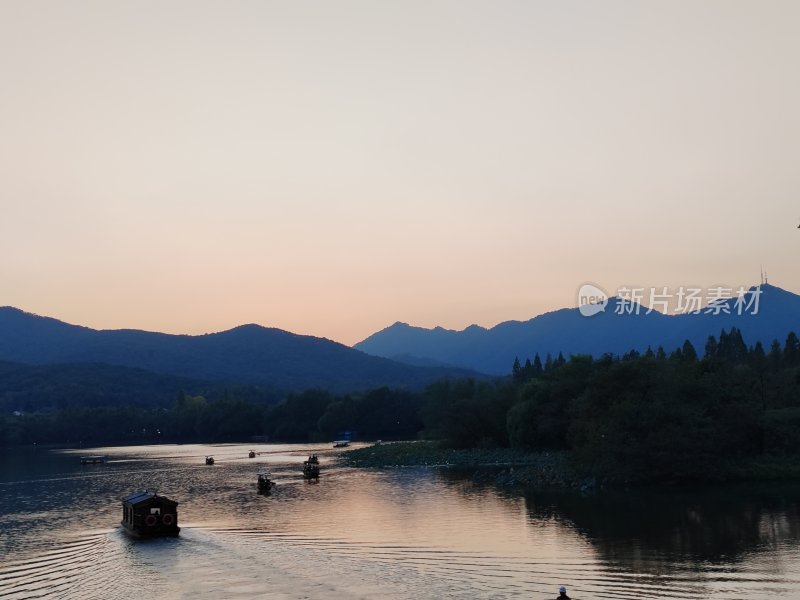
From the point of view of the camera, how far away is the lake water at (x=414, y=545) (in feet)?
113

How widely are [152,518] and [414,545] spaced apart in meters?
18.7

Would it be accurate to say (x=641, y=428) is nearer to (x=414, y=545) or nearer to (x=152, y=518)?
(x=414, y=545)

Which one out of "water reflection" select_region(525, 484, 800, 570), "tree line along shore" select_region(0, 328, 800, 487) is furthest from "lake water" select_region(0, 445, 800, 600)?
"tree line along shore" select_region(0, 328, 800, 487)

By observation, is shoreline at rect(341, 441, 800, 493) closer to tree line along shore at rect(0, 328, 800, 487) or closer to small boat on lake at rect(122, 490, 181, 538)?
tree line along shore at rect(0, 328, 800, 487)

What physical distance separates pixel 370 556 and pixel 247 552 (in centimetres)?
753

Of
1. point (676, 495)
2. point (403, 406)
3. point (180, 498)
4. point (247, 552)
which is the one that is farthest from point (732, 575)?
point (403, 406)

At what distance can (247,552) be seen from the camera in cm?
4334

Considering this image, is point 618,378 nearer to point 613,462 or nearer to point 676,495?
point 613,462

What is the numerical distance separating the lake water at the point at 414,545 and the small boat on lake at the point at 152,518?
4.13 feet

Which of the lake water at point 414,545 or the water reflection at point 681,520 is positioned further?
the water reflection at point 681,520

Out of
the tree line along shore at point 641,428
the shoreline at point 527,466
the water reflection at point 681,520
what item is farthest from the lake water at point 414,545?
the tree line along shore at point 641,428

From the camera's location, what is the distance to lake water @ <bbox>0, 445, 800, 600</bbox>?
113ft

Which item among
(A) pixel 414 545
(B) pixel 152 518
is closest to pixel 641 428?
(A) pixel 414 545

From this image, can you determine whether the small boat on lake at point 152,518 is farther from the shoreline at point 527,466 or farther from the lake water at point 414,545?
the shoreline at point 527,466
